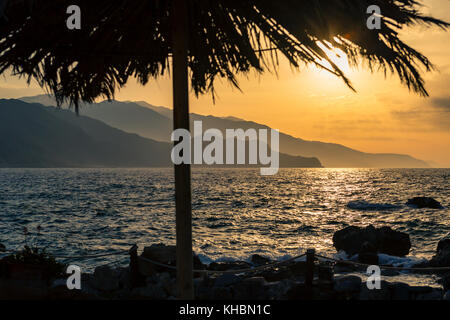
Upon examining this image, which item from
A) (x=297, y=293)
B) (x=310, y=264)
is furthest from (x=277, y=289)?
(x=310, y=264)

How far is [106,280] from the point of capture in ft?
26.2

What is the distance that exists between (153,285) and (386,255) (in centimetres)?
Result: 1224

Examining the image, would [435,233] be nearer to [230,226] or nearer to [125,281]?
[230,226]

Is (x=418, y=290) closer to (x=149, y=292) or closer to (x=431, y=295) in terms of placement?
(x=431, y=295)

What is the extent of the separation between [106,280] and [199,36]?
580 centimetres

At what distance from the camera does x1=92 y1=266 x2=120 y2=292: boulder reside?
790cm

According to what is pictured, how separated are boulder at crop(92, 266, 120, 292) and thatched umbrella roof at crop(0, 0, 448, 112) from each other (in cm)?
419

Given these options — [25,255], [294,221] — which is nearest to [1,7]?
[25,255]

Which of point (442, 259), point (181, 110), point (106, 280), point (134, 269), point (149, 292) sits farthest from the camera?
point (442, 259)

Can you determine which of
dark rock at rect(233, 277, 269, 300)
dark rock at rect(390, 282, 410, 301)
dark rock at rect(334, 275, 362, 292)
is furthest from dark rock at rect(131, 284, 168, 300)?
dark rock at rect(390, 282, 410, 301)

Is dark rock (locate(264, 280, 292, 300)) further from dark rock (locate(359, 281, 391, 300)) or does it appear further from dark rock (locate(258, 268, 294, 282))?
dark rock (locate(258, 268, 294, 282))

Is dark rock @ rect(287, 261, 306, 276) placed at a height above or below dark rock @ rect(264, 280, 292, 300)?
below

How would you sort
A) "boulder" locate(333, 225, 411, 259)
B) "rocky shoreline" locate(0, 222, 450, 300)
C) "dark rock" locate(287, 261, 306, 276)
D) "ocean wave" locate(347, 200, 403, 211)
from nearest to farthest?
"rocky shoreline" locate(0, 222, 450, 300), "dark rock" locate(287, 261, 306, 276), "boulder" locate(333, 225, 411, 259), "ocean wave" locate(347, 200, 403, 211)

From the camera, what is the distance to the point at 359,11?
295cm
